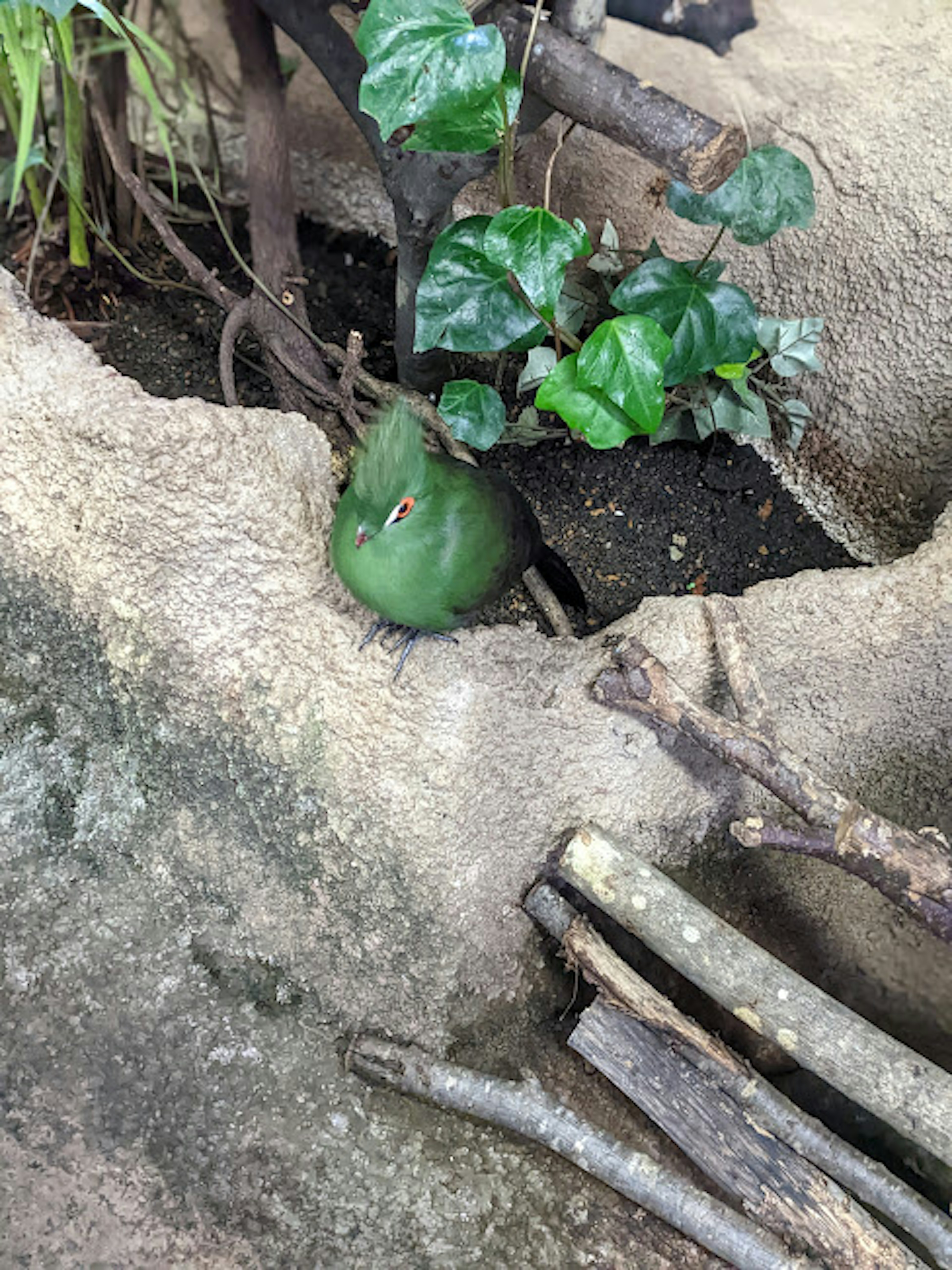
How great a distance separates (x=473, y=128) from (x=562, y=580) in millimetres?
870

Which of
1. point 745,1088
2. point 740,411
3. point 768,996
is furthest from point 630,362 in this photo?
point 745,1088

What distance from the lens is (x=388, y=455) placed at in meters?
1.72

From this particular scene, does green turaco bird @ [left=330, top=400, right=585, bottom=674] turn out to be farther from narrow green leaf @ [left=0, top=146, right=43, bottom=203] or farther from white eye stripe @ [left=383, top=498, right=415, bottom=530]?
narrow green leaf @ [left=0, top=146, right=43, bottom=203]

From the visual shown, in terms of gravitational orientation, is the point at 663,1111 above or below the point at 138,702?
below

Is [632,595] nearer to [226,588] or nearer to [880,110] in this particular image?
[226,588]

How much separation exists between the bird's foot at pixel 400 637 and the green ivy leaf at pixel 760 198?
2.86 ft

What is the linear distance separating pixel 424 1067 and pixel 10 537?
1.23m

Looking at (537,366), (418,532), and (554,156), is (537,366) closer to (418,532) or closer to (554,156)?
(554,156)

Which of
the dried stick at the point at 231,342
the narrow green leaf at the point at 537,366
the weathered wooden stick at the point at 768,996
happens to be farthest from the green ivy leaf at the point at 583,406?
the weathered wooden stick at the point at 768,996

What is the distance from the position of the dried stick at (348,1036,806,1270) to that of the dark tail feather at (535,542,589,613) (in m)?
0.92

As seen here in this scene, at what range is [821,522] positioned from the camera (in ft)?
8.07

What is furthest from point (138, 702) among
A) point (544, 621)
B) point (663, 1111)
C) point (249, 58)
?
point (249, 58)

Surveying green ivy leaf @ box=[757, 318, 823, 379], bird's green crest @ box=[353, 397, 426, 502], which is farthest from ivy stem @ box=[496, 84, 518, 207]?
green ivy leaf @ box=[757, 318, 823, 379]

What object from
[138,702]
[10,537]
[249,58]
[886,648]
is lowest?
[138,702]
